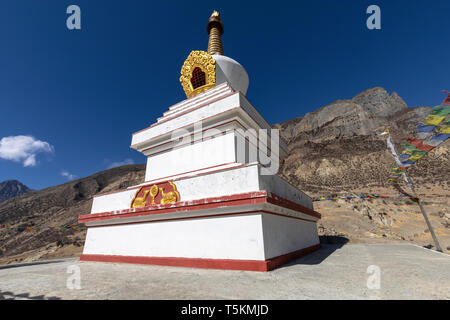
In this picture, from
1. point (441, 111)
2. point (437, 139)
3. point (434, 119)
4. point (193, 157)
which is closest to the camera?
point (441, 111)

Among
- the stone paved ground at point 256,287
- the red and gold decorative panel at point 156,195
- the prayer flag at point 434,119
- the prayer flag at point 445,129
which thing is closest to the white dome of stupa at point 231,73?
the red and gold decorative panel at point 156,195

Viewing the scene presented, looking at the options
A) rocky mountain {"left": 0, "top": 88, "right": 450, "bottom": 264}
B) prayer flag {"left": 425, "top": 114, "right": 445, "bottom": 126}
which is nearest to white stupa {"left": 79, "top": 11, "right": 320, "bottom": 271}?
prayer flag {"left": 425, "top": 114, "right": 445, "bottom": 126}

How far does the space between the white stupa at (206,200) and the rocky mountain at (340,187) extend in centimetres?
774

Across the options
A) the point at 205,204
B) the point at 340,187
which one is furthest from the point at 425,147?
the point at 340,187

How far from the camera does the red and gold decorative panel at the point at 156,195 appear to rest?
272 inches

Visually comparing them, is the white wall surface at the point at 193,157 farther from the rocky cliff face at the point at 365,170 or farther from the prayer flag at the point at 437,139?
the prayer flag at the point at 437,139

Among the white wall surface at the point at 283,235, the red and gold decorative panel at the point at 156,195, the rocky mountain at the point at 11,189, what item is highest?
the rocky mountain at the point at 11,189

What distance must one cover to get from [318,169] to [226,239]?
48469 millimetres

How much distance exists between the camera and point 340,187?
41.2 metres

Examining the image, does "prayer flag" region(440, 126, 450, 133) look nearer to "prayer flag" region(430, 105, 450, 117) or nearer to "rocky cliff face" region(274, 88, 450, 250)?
"prayer flag" region(430, 105, 450, 117)

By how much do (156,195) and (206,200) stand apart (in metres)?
2.42

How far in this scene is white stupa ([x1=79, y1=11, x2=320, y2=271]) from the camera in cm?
534

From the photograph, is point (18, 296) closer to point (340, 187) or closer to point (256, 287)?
point (256, 287)
